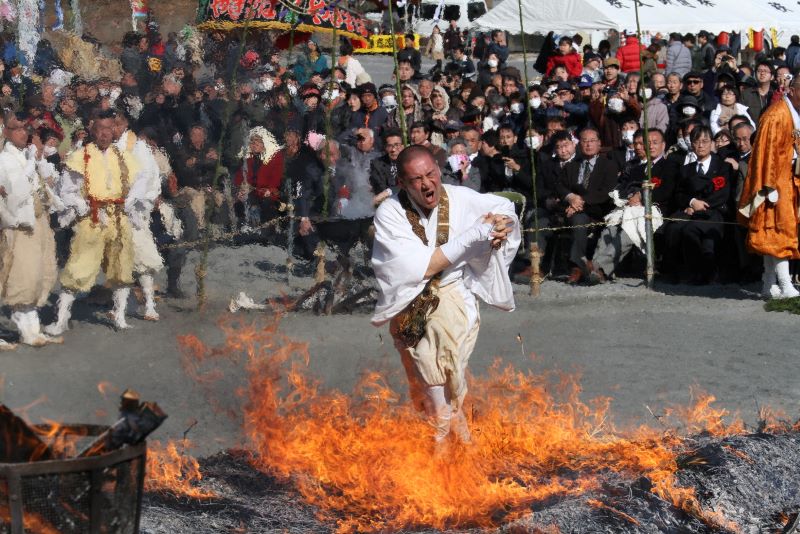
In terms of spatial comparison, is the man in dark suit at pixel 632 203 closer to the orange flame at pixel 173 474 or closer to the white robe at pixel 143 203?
the white robe at pixel 143 203

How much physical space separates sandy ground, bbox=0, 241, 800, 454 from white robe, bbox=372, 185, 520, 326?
4.60 ft

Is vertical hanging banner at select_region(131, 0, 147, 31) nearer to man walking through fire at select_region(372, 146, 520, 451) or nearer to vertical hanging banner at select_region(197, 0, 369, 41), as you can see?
vertical hanging banner at select_region(197, 0, 369, 41)

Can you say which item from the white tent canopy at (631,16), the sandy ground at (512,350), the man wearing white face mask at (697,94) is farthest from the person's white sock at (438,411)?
the white tent canopy at (631,16)

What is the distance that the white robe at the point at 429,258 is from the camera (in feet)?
18.3

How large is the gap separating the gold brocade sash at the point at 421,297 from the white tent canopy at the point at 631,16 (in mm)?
17518

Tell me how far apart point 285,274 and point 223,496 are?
18.7 ft

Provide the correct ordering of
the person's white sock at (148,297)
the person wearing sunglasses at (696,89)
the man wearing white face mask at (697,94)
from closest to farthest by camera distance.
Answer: the person's white sock at (148,297), the man wearing white face mask at (697,94), the person wearing sunglasses at (696,89)

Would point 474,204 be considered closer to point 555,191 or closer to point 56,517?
point 56,517

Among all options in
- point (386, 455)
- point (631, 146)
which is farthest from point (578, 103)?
point (386, 455)

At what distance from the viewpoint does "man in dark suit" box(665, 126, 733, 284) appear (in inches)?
422

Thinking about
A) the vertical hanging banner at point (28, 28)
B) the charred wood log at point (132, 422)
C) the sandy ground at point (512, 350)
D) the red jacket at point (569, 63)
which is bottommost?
the sandy ground at point (512, 350)

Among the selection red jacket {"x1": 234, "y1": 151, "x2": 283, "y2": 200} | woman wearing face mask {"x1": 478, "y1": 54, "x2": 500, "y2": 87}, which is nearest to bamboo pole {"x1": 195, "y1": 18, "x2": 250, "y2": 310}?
red jacket {"x1": 234, "y1": 151, "x2": 283, "y2": 200}

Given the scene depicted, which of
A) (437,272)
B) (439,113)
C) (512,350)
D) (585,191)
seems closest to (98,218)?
(512,350)

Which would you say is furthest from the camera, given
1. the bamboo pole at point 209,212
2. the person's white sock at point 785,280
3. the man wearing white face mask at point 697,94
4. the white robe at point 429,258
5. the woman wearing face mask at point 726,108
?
the man wearing white face mask at point 697,94
